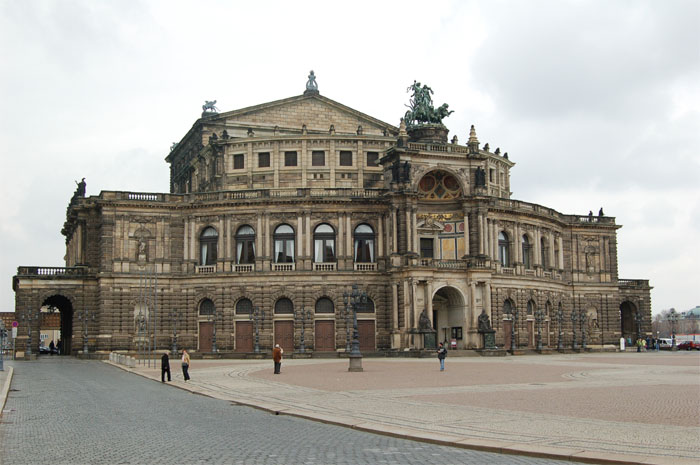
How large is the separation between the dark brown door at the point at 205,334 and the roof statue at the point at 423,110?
2786cm

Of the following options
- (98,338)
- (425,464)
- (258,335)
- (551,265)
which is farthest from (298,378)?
(551,265)

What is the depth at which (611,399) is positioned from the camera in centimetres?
2811

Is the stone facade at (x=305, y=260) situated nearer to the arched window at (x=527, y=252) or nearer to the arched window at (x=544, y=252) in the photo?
the arched window at (x=527, y=252)

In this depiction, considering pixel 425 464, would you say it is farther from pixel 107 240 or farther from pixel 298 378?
pixel 107 240

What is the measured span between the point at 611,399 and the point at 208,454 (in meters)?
15.9

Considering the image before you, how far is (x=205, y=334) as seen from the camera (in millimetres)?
76750

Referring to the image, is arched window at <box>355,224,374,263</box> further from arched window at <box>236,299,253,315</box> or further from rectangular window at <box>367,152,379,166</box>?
arched window at <box>236,299,253,315</box>

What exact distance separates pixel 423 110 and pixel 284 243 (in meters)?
18.9

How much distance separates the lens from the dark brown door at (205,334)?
250 ft

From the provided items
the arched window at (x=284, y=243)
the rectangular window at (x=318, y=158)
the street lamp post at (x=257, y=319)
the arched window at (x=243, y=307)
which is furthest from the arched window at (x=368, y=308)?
the rectangular window at (x=318, y=158)

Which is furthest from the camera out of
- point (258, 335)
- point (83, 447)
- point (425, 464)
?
point (258, 335)

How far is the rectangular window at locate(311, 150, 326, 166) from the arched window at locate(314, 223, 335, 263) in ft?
27.4

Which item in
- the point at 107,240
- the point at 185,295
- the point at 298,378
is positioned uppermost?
the point at 107,240

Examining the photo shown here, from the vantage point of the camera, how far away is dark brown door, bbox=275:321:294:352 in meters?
75.6
